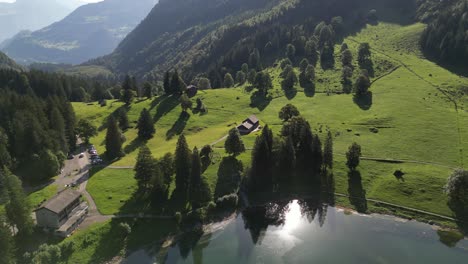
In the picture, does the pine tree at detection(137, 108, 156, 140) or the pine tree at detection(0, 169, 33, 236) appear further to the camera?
the pine tree at detection(137, 108, 156, 140)

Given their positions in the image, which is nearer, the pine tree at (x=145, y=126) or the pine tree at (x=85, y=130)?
the pine tree at (x=85, y=130)

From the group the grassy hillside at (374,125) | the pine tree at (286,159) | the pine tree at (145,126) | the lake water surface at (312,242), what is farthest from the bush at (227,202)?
the pine tree at (145,126)

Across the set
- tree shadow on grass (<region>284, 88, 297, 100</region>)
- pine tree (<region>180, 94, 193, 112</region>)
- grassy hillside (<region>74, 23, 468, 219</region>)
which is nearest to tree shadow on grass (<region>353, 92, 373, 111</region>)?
grassy hillside (<region>74, 23, 468, 219</region>)

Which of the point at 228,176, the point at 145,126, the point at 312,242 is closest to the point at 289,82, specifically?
the point at 145,126

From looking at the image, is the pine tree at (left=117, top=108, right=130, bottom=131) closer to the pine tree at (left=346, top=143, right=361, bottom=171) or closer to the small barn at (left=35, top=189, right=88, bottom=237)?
the small barn at (left=35, top=189, right=88, bottom=237)

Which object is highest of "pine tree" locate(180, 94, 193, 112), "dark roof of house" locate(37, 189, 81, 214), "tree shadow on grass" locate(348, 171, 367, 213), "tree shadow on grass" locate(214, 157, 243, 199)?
"pine tree" locate(180, 94, 193, 112)

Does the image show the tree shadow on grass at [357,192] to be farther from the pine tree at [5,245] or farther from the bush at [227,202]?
the pine tree at [5,245]
